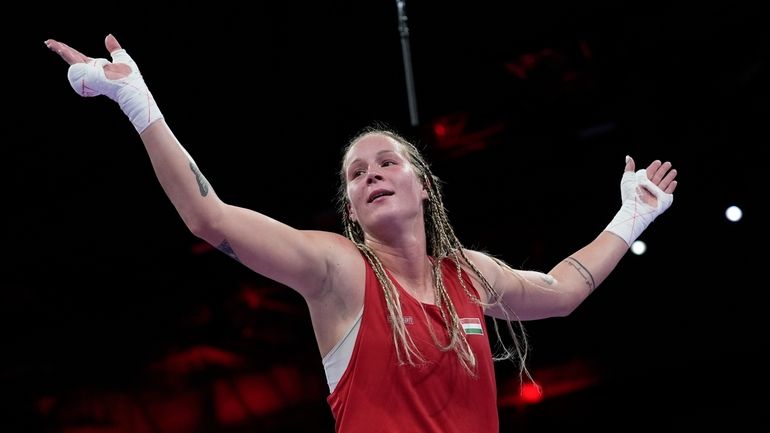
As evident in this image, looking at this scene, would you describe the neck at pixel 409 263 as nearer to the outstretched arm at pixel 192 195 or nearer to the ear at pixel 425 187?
the ear at pixel 425 187

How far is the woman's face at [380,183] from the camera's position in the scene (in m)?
1.92

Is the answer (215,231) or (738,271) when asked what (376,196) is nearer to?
(215,231)

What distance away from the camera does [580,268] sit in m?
2.27

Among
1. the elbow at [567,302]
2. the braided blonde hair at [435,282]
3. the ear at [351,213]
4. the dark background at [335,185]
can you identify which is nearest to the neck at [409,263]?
the braided blonde hair at [435,282]

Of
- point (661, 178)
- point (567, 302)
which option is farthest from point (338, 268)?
point (661, 178)

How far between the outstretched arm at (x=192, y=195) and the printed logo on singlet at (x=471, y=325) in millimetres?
427

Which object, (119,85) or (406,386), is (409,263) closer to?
(406,386)

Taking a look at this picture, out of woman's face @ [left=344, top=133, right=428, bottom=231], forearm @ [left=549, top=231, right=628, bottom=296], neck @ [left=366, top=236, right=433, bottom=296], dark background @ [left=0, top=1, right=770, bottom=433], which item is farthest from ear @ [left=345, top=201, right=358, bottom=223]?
dark background @ [left=0, top=1, right=770, bottom=433]

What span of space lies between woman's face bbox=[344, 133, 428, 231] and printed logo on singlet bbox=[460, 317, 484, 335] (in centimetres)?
30

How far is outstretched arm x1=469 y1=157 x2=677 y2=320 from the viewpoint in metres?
2.16

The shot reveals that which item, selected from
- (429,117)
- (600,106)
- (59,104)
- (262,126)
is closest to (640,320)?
(600,106)

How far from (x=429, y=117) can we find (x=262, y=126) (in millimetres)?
1101

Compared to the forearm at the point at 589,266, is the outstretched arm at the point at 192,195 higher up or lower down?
higher up

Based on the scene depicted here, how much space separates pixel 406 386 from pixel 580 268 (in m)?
0.85
